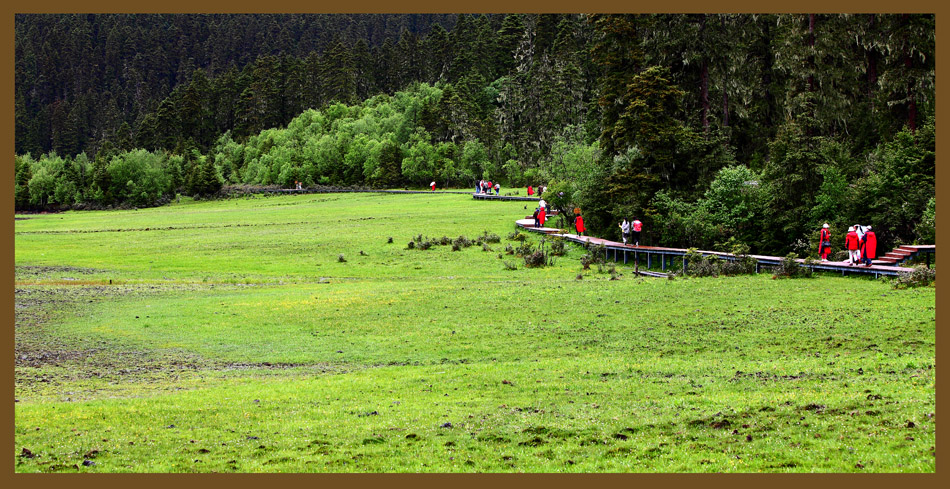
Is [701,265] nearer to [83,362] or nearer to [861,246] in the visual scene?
[861,246]

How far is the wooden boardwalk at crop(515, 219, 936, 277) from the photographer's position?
3219 cm

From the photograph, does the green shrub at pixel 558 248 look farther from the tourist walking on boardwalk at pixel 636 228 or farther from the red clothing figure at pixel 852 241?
the red clothing figure at pixel 852 241

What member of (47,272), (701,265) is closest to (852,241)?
(701,265)

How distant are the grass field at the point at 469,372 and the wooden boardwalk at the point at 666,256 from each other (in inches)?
71.4

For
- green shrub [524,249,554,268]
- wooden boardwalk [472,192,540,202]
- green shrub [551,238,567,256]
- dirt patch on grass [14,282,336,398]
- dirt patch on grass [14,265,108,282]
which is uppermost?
wooden boardwalk [472,192,540,202]

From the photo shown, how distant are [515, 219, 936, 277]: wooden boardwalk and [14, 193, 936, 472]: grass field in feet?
5.95

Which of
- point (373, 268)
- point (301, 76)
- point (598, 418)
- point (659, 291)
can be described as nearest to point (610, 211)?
point (373, 268)

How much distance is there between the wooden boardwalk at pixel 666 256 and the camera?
3219 centimetres

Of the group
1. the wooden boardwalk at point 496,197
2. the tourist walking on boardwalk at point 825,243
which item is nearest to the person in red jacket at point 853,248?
the tourist walking on boardwalk at point 825,243

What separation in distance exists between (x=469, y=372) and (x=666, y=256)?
27821 millimetres

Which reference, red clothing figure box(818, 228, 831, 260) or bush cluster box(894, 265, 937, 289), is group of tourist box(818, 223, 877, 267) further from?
bush cluster box(894, 265, 937, 289)

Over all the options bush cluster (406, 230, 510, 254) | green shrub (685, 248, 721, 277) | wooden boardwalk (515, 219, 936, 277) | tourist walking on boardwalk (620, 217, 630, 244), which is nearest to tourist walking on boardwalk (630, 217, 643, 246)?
tourist walking on boardwalk (620, 217, 630, 244)

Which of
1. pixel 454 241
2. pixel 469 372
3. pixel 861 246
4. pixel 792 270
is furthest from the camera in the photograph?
pixel 454 241

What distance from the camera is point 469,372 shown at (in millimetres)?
19156
